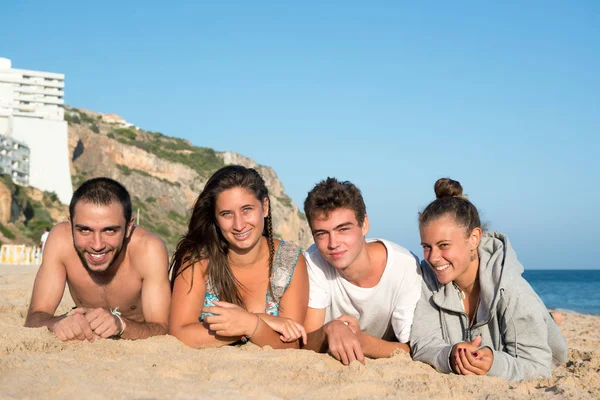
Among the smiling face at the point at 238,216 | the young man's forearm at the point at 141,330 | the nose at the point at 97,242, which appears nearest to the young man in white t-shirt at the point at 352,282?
the smiling face at the point at 238,216

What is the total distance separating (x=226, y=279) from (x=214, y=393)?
5.35ft

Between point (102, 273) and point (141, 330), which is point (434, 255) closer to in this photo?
point (141, 330)

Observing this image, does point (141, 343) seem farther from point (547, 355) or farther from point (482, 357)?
point (547, 355)

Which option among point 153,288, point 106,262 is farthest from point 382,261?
point 106,262

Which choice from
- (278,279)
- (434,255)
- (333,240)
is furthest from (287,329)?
(434,255)

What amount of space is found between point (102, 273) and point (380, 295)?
2099 millimetres

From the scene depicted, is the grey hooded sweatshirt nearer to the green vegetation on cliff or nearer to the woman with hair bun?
the woman with hair bun

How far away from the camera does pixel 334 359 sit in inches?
153

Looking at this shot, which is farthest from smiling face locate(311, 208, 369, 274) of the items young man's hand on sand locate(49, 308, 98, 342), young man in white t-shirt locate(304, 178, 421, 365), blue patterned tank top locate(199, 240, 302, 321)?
young man's hand on sand locate(49, 308, 98, 342)

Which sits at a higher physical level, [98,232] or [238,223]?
[238,223]

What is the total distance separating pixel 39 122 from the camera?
43719 millimetres

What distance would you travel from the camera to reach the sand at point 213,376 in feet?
9.43

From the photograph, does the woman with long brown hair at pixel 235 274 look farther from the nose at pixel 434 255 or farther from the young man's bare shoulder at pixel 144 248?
the nose at pixel 434 255

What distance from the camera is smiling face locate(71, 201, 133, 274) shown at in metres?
4.07
